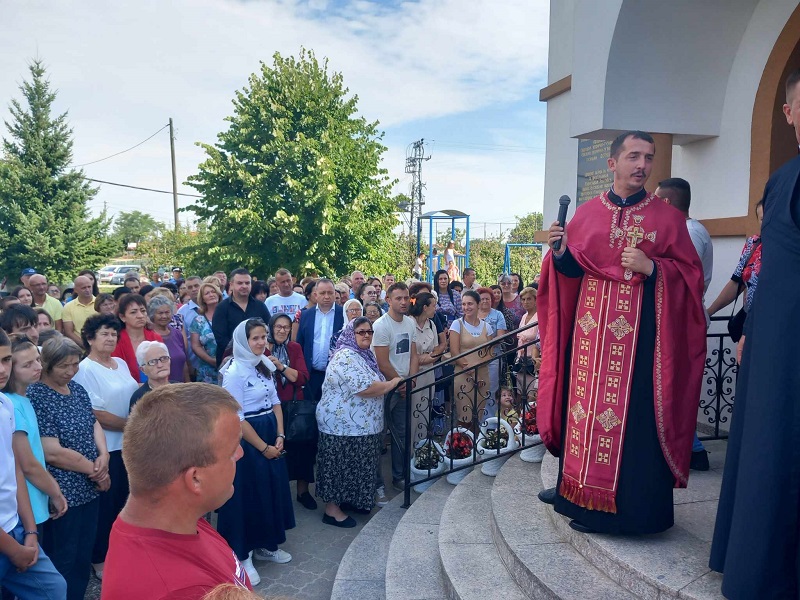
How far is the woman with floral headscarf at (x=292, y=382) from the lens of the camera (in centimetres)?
549

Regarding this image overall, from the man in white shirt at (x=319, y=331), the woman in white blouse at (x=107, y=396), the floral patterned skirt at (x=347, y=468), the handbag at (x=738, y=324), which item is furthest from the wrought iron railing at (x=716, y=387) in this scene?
the woman in white blouse at (x=107, y=396)

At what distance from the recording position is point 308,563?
188 inches

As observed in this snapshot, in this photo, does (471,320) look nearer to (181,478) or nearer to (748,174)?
(748,174)

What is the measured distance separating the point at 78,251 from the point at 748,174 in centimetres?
2506

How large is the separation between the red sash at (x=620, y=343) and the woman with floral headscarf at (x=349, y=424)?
2212mm

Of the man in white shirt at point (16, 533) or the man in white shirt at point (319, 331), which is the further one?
the man in white shirt at point (319, 331)

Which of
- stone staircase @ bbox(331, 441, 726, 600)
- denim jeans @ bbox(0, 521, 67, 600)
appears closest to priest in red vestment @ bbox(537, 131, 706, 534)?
stone staircase @ bbox(331, 441, 726, 600)

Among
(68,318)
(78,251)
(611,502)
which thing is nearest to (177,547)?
(611,502)

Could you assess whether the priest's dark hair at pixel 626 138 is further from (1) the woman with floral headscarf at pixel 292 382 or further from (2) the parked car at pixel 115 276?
(2) the parked car at pixel 115 276

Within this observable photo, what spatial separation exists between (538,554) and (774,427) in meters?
1.61

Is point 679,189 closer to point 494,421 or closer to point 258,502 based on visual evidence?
point 494,421

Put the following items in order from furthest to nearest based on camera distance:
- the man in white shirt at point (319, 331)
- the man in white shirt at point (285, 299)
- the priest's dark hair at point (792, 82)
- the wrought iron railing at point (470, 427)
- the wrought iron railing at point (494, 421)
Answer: the man in white shirt at point (285, 299)
the man in white shirt at point (319, 331)
the wrought iron railing at point (470, 427)
the wrought iron railing at point (494, 421)
the priest's dark hair at point (792, 82)

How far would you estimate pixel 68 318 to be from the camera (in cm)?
737

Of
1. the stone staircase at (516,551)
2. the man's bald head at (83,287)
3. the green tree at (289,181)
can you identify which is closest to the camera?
the stone staircase at (516,551)
